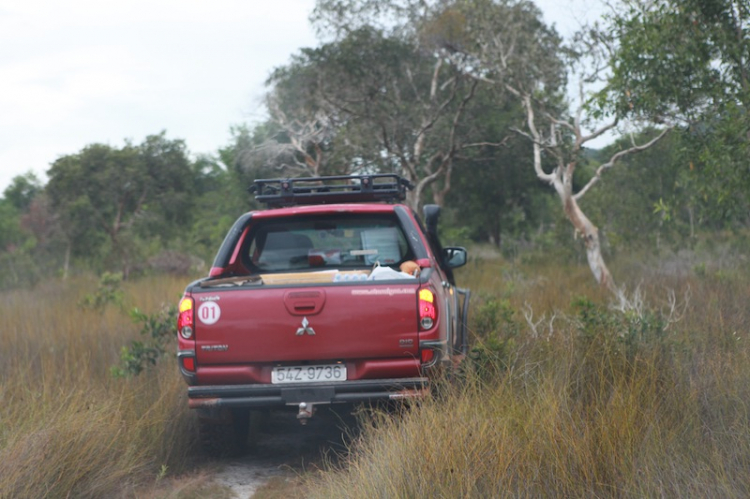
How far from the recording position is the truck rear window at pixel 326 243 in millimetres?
7641

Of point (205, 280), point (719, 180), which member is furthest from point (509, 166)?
point (205, 280)

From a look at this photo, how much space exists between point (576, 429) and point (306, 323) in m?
2.03

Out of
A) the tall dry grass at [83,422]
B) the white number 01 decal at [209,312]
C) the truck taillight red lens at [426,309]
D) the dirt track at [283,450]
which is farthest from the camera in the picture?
the dirt track at [283,450]

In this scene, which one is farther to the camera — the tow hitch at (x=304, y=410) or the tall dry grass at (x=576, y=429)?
the tow hitch at (x=304, y=410)

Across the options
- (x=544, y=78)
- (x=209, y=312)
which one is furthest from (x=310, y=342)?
(x=544, y=78)

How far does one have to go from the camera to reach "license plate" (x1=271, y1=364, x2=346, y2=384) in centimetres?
625

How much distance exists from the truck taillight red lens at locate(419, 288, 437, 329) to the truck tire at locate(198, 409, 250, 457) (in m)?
1.56

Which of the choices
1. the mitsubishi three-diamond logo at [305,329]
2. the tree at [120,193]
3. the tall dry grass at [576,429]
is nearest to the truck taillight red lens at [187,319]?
the mitsubishi three-diamond logo at [305,329]

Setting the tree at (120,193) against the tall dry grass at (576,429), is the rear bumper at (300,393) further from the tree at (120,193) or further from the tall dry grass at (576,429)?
the tree at (120,193)

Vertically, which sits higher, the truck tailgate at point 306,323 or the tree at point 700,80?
the tree at point 700,80

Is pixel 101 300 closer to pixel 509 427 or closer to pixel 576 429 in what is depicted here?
pixel 509 427

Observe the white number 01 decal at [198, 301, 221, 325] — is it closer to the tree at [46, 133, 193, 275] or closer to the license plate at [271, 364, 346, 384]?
the license plate at [271, 364, 346, 384]

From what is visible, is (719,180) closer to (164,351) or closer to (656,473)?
(164,351)

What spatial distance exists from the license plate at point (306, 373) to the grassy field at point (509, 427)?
452 millimetres
